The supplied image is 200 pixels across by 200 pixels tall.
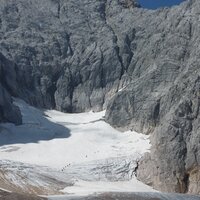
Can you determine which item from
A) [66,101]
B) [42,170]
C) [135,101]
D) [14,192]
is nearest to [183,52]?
[135,101]

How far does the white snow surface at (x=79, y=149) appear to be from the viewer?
63812mm

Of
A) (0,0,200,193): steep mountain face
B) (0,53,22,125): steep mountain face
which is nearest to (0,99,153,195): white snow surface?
(0,53,22,125): steep mountain face

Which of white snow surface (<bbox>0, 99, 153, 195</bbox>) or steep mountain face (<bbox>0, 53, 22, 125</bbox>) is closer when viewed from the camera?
white snow surface (<bbox>0, 99, 153, 195</bbox>)

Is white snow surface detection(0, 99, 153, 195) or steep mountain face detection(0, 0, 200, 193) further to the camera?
steep mountain face detection(0, 0, 200, 193)

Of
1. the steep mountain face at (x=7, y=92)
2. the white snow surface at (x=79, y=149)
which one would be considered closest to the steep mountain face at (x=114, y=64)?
the steep mountain face at (x=7, y=92)

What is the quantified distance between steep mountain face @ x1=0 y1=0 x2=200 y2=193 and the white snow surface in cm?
198

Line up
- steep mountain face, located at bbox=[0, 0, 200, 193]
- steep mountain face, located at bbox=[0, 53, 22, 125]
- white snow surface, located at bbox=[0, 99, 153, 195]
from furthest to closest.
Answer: steep mountain face, located at bbox=[0, 53, 22, 125]
steep mountain face, located at bbox=[0, 0, 200, 193]
white snow surface, located at bbox=[0, 99, 153, 195]

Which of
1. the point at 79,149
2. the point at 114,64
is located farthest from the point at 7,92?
the point at 114,64

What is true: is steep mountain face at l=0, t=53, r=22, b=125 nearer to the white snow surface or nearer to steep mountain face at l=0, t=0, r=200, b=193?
steep mountain face at l=0, t=0, r=200, b=193

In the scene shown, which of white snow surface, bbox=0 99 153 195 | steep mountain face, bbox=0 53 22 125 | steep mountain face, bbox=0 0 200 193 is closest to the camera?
white snow surface, bbox=0 99 153 195

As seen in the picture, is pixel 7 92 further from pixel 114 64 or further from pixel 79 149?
pixel 114 64

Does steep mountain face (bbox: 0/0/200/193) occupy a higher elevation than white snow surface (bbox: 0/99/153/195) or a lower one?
higher

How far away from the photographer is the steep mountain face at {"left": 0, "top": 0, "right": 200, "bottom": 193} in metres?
70.4

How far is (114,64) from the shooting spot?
92.2 meters
